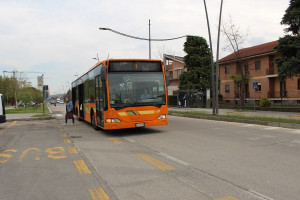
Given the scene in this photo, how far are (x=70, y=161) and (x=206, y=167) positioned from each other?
3212 mm

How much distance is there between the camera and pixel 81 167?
601 centimetres

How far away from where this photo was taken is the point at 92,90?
13.1 m

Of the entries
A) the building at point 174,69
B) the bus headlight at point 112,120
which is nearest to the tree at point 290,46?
the bus headlight at point 112,120

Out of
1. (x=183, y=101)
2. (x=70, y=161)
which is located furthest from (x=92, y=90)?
(x=183, y=101)

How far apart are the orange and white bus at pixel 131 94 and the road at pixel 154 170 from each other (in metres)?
1.71

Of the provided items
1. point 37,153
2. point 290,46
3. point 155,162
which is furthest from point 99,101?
point 290,46

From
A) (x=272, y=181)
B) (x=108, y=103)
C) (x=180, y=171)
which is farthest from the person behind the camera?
(x=108, y=103)

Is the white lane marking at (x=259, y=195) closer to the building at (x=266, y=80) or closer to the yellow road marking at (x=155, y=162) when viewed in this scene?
the yellow road marking at (x=155, y=162)

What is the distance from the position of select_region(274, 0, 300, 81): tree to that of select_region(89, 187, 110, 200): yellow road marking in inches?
788

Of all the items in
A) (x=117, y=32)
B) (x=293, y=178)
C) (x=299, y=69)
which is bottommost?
(x=293, y=178)

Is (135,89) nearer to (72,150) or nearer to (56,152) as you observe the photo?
(72,150)

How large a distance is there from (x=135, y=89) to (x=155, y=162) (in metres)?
4.80

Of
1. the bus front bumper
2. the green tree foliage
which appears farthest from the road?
the green tree foliage

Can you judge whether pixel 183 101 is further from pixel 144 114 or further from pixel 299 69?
pixel 144 114
